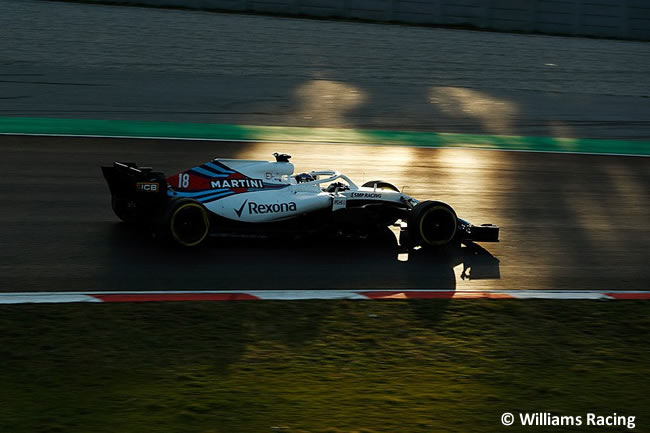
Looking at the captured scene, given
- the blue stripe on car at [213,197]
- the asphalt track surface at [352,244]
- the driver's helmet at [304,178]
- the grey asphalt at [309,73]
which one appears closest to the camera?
the asphalt track surface at [352,244]

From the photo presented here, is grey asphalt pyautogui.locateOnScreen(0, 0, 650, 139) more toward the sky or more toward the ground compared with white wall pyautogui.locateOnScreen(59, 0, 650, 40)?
Answer: more toward the ground

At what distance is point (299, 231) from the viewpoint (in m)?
10.8

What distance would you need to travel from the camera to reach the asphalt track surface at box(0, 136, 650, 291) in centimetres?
980

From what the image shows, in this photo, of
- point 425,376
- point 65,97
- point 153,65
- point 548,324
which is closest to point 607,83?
point 153,65

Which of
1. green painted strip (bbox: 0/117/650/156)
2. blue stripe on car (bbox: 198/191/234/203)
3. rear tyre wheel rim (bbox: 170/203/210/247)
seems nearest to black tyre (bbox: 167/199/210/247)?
rear tyre wheel rim (bbox: 170/203/210/247)

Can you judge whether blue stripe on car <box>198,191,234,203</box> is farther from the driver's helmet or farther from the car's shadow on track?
the driver's helmet

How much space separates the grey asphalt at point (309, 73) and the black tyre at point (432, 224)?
8.05 m

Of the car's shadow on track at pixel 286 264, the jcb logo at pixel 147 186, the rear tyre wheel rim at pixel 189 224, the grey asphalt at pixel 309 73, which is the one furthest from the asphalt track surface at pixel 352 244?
the grey asphalt at pixel 309 73

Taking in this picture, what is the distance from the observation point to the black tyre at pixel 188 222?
10.1 meters

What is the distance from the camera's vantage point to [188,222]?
1027cm

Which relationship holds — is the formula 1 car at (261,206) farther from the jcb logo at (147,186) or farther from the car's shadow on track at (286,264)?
the car's shadow on track at (286,264)

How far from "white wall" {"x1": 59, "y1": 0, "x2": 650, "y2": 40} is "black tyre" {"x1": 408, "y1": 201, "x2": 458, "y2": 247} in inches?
778

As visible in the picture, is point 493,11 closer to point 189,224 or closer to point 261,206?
point 261,206

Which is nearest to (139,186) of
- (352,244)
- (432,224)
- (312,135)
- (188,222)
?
(188,222)
